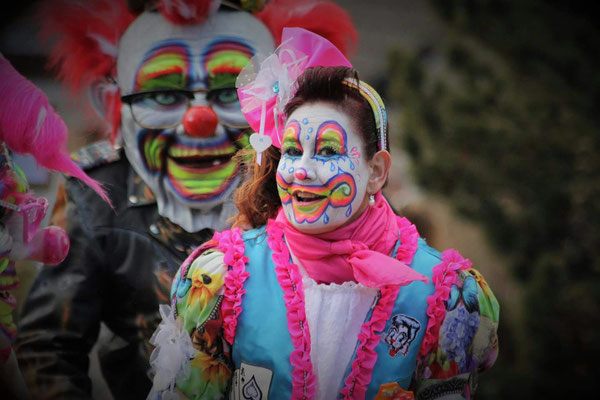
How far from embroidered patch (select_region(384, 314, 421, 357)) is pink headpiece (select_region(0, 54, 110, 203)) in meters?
1.33

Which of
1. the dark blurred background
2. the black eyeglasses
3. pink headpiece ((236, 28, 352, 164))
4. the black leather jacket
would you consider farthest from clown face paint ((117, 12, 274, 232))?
pink headpiece ((236, 28, 352, 164))

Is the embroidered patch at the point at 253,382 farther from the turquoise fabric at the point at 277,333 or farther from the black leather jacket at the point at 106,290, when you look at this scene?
the black leather jacket at the point at 106,290

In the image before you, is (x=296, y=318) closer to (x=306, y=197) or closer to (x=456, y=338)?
(x=306, y=197)

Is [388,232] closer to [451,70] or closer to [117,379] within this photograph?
[117,379]

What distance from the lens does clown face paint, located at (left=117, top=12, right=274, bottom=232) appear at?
2805 millimetres

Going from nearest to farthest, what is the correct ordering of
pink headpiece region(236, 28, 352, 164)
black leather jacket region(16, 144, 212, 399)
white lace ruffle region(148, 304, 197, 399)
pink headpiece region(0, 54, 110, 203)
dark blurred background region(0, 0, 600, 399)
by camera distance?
white lace ruffle region(148, 304, 197, 399) < pink headpiece region(236, 28, 352, 164) < pink headpiece region(0, 54, 110, 203) < black leather jacket region(16, 144, 212, 399) < dark blurred background region(0, 0, 600, 399)

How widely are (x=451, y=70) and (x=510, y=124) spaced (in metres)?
0.50

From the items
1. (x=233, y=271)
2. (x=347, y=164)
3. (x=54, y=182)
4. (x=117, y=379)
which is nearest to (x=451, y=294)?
(x=347, y=164)

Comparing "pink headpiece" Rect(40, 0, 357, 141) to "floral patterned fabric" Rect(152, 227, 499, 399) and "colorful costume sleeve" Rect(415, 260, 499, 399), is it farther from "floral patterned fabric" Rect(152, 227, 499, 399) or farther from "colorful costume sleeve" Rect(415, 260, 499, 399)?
"colorful costume sleeve" Rect(415, 260, 499, 399)

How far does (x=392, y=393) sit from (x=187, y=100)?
1490mm

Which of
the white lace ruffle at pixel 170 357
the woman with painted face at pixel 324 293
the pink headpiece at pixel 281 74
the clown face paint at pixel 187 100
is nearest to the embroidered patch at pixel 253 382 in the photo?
the woman with painted face at pixel 324 293

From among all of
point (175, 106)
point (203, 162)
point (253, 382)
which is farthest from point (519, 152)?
point (253, 382)

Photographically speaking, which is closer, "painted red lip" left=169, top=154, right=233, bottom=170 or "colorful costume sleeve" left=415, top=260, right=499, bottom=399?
"colorful costume sleeve" left=415, top=260, right=499, bottom=399

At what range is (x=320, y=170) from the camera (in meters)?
1.99
